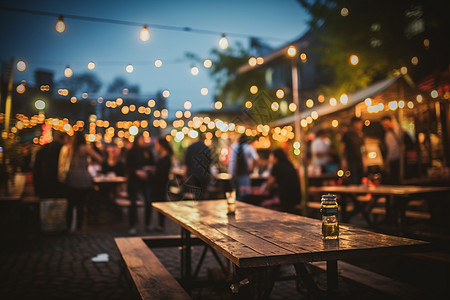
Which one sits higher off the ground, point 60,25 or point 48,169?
point 60,25

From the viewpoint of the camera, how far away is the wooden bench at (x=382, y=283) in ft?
8.12

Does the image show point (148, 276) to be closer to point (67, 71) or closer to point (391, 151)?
point (391, 151)

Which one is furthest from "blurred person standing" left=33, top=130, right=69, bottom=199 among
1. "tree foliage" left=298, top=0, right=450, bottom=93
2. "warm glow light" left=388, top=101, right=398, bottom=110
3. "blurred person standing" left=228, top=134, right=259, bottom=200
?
"tree foliage" left=298, top=0, right=450, bottom=93

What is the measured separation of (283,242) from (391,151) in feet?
21.0

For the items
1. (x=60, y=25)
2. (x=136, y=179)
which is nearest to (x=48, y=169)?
(x=136, y=179)

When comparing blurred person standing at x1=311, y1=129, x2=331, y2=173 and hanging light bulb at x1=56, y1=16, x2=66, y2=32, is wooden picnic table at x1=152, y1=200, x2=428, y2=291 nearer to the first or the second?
hanging light bulb at x1=56, y1=16, x2=66, y2=32

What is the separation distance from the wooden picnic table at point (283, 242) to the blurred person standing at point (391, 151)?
207 inches

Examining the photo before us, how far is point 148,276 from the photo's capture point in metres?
2.71

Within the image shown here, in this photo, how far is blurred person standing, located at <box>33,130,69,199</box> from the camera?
6.97 m

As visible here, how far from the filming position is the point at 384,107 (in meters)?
9.30

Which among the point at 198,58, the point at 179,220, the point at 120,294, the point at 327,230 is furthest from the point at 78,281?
the point at 198,58

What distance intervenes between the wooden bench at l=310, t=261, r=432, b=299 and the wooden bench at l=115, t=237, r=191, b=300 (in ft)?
4.36

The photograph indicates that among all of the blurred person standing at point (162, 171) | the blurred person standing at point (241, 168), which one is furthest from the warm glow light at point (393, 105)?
the blurred person standing at point (162, 171)

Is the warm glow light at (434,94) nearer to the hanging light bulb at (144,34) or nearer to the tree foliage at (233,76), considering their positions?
the hanging light bulb at (144,34)
